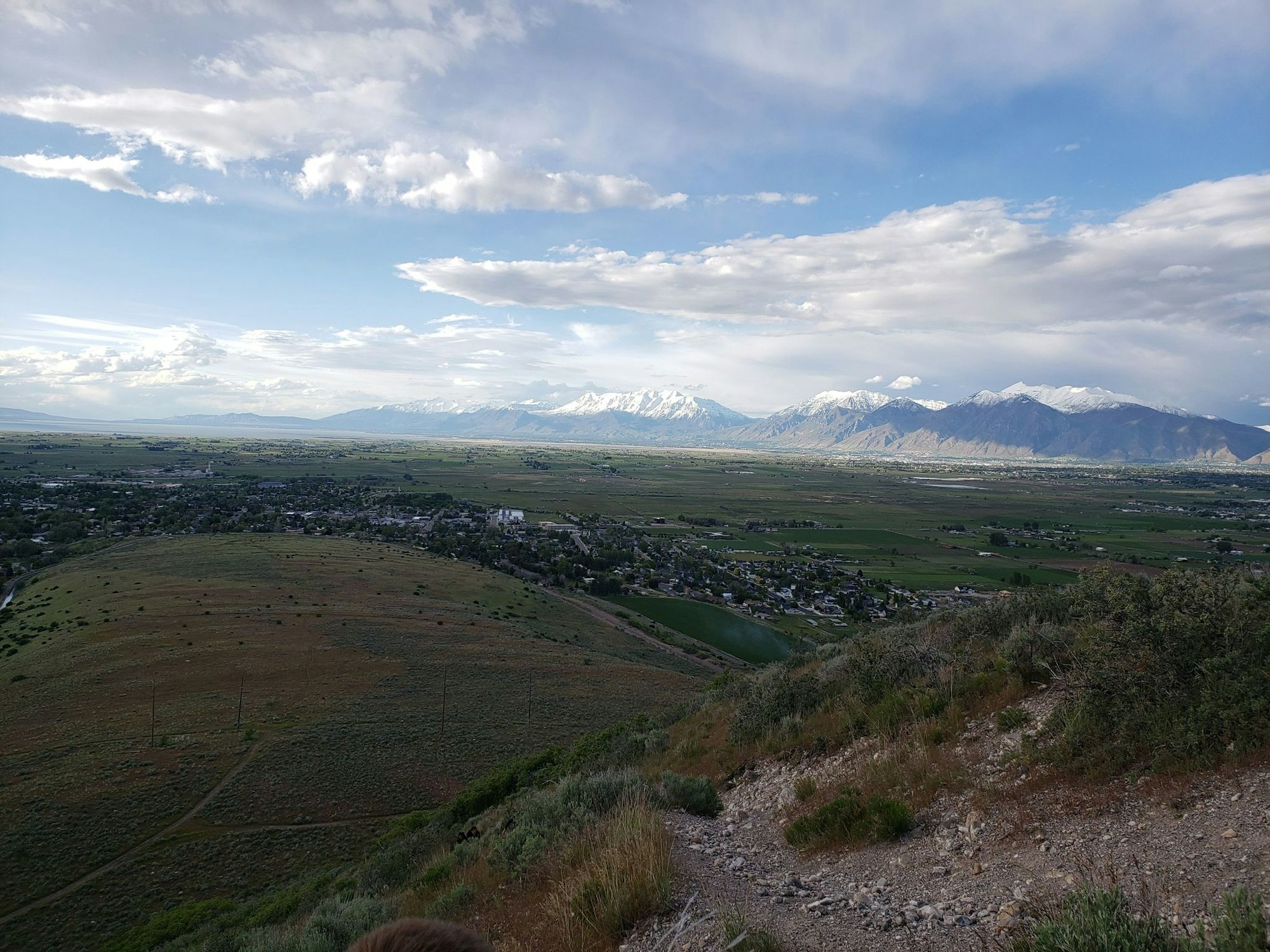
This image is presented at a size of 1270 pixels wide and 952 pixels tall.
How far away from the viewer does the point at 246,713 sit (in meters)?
28.8

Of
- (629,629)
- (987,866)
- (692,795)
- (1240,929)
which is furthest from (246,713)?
(1240,929)

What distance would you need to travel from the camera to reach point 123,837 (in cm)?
1945

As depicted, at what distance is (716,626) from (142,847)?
4351cm

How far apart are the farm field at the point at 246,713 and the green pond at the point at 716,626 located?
20.3 feet

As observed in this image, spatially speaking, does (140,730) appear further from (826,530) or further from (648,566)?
(826,530)

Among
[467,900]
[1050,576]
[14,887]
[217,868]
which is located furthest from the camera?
[1050,576]

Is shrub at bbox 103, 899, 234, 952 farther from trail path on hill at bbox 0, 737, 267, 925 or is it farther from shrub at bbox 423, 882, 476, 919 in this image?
shrub at bbox 423, 882, 476, 919

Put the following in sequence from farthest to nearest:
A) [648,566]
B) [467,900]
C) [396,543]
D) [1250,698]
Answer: [396,543] → [648,566] → [467,900] → [1250,698]

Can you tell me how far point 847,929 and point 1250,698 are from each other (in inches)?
174

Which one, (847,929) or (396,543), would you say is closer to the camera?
(847,929)

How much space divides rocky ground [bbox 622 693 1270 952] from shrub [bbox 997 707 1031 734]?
0.75 meters

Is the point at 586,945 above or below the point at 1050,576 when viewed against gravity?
above

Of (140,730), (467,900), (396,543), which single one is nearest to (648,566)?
(396,543)

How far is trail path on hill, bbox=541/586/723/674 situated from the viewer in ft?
151
